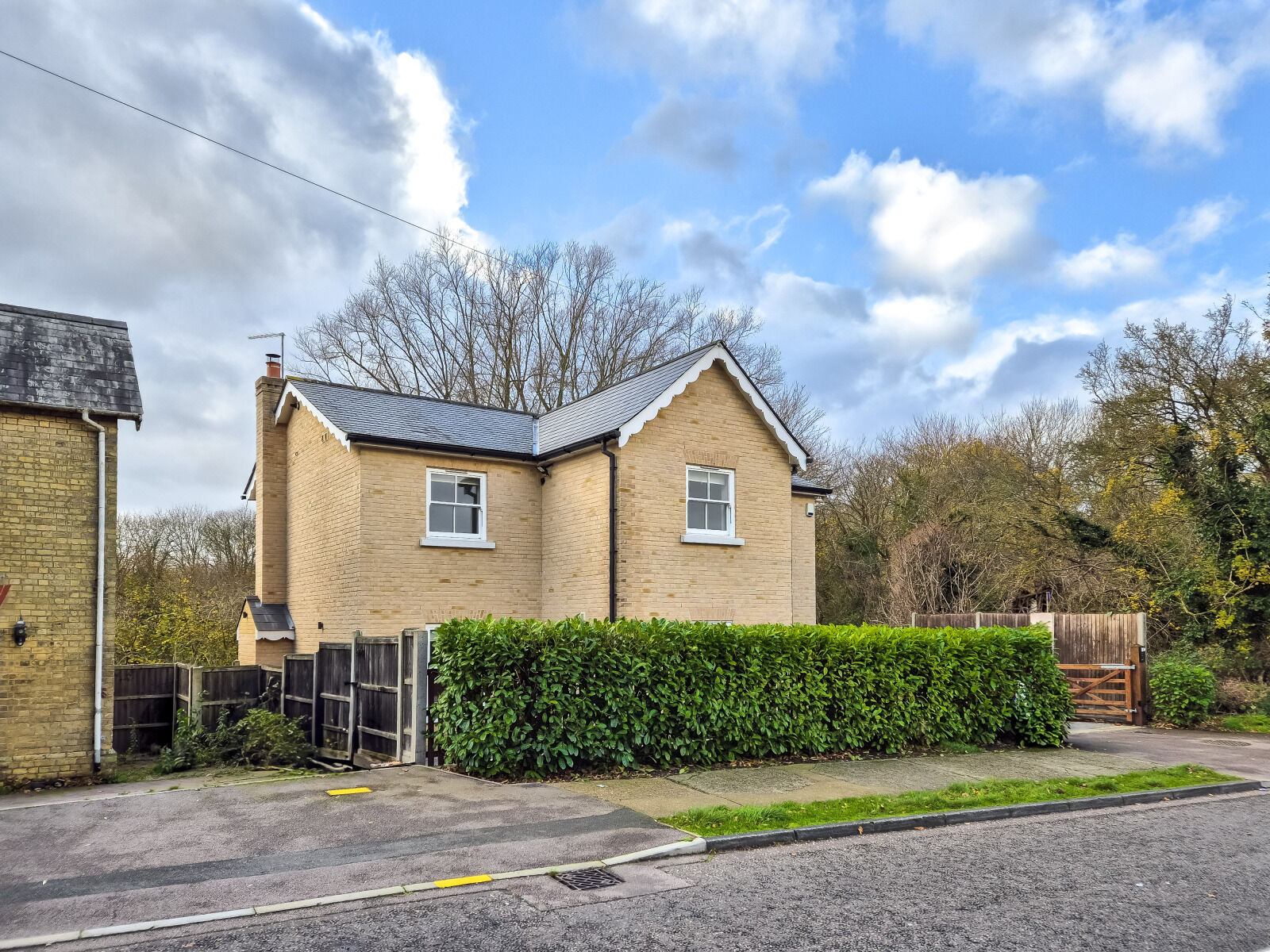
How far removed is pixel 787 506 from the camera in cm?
2036

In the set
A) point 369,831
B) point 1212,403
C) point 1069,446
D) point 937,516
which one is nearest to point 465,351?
point 937,516

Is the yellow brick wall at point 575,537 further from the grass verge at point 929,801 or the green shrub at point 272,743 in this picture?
the grass verge at point 929,801

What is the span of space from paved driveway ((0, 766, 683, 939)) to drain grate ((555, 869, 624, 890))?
0.34 meters

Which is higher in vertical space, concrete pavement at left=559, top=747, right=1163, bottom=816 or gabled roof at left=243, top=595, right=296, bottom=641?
gabled roof at left=243, top=595, right=296, bottom=641

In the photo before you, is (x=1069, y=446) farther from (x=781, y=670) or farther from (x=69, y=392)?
(x=69, y=392)

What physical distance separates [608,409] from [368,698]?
327 inches

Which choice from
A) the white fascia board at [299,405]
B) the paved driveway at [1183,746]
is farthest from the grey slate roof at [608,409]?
the paved driveway at [1183,746]

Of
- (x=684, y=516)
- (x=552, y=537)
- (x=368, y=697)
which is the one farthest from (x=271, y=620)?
(x=684, y=516)

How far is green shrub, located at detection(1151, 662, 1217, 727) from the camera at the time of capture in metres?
19.2

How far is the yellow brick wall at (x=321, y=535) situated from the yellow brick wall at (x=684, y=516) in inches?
203

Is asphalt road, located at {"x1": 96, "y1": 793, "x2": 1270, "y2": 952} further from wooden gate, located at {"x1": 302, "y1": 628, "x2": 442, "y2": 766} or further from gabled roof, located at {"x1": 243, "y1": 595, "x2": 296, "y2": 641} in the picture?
gabled roof, located at {"x1": 243, "y1": 595, "x2": 296, "y2": 641}

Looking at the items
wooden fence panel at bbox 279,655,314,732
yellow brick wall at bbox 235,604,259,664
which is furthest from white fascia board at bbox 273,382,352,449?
yellow brick wall at bbox 235,604,259,664

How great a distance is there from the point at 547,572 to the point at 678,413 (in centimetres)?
435

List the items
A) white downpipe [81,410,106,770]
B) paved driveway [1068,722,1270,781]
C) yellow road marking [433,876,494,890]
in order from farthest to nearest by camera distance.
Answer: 1. paved driveway [1068,722,1270,781]
2. white downpipe [81,410,106,770]
3. yellow road marking [433,876,494,890]
